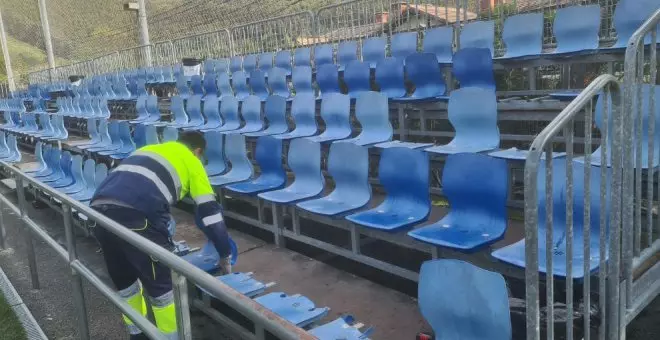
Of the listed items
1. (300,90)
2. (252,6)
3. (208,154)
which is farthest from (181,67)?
(208,154)

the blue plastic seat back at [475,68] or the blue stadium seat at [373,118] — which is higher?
the blue plastic seat back at [475,68]

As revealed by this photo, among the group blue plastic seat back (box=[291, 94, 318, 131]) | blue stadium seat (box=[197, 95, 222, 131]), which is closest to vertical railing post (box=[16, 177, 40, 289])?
blue plastic seat back (box=[291, 94, 318, 131])

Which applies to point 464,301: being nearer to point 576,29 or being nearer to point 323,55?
point 576,29

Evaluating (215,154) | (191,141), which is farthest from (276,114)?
(191,141)

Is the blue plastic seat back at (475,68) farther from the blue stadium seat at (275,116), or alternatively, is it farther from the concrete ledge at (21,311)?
the concrete ledge at (21,311)

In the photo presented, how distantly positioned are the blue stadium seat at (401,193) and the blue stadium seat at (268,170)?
1.14 meters

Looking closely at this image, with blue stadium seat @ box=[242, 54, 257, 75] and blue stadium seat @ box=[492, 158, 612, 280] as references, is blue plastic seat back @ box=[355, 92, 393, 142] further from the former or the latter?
blue stadium seat @ box=[242, 54, 257, 75]

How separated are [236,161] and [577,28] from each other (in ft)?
10.4

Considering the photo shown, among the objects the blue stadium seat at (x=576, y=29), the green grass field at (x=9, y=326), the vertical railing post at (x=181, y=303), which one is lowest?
the green grass field at (x=9, y=326)

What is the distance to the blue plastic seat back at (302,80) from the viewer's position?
649 centimetres

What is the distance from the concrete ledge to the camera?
11.1ft

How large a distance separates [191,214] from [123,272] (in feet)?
8.70

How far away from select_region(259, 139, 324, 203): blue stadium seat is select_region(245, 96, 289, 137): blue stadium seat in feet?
4.70

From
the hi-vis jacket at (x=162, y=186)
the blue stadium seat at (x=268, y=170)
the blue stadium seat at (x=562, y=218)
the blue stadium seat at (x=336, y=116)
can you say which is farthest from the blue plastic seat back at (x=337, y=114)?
the blue stadium seat at (x=562, y=218)
